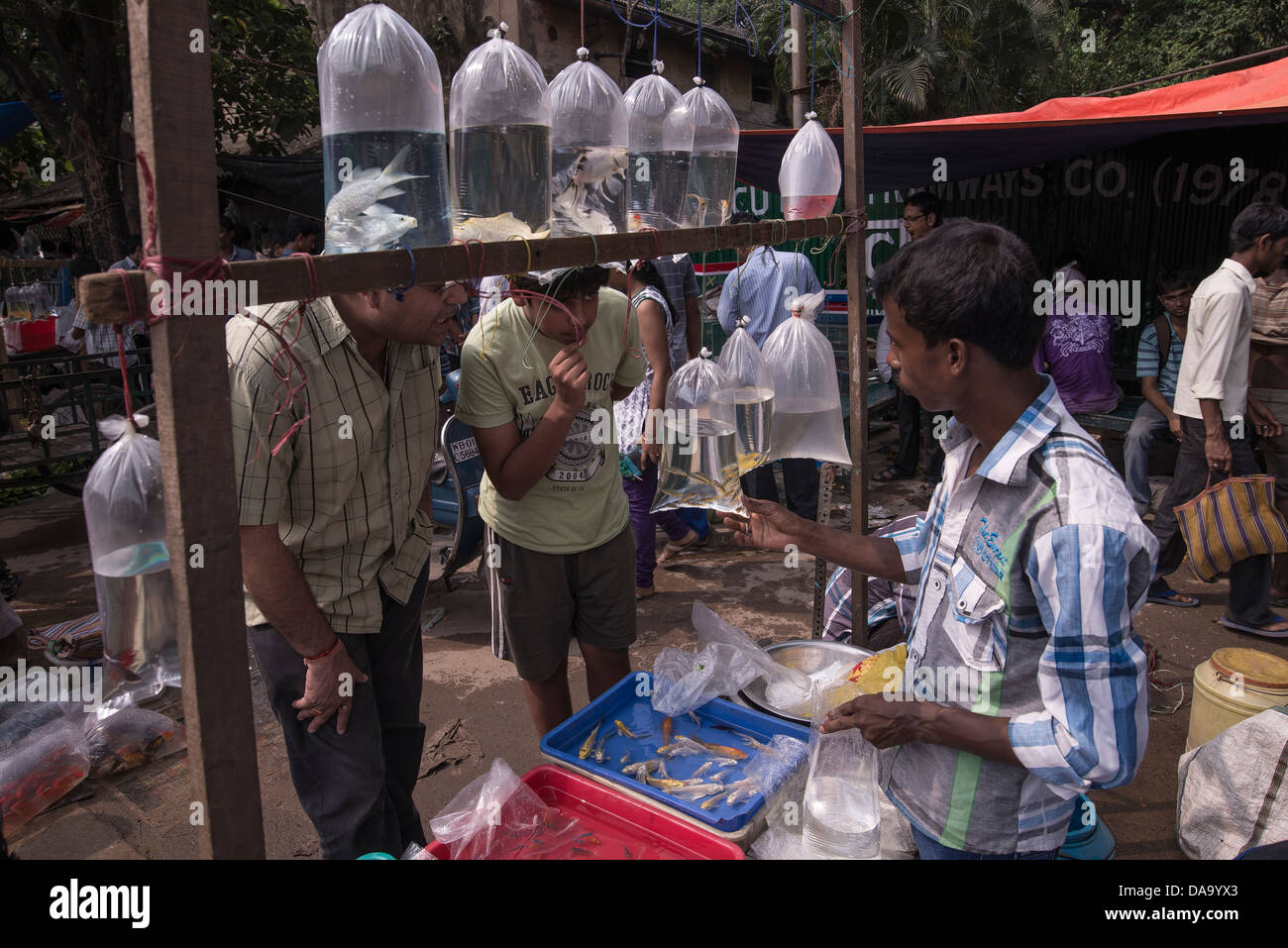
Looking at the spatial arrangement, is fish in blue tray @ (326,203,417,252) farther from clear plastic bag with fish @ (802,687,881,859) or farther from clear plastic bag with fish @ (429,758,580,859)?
clear plastic bag with fish @ (802,687,881,859)

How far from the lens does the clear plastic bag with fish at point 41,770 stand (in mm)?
2848

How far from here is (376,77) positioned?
157cm

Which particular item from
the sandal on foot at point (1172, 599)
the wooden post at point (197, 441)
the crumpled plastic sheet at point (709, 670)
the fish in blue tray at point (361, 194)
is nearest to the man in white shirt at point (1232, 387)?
the sandal on foot at point (1172, 599)

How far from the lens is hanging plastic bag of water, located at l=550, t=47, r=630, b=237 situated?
2008 mm

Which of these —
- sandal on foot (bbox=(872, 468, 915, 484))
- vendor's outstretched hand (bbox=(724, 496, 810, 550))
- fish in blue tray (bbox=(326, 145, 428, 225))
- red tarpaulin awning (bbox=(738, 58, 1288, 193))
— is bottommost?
sandal on foot (bbox=(872, 468, 915, 484))

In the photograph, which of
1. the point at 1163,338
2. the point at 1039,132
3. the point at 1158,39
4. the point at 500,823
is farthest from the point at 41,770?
the point at 1158,39

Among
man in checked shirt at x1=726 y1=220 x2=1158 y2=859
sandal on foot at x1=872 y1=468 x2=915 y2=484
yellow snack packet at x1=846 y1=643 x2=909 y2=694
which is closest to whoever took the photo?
man in checked shirt at x1=726 y1=220 x2=1158 y2=859

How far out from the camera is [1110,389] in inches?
238

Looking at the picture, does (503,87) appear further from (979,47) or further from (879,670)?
Answer: (979,47)

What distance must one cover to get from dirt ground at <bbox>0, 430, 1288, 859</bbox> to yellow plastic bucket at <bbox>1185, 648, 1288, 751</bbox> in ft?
1.15

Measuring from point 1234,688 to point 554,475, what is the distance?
2357 millimetres

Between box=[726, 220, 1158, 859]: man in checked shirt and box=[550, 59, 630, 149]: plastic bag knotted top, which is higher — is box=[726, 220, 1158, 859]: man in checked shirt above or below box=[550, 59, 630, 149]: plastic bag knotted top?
below

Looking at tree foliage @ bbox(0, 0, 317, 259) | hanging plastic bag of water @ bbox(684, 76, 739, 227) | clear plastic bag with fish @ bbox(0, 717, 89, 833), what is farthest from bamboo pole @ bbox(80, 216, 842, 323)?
tree foliage @ bbox(0, 0, 317, 259)
